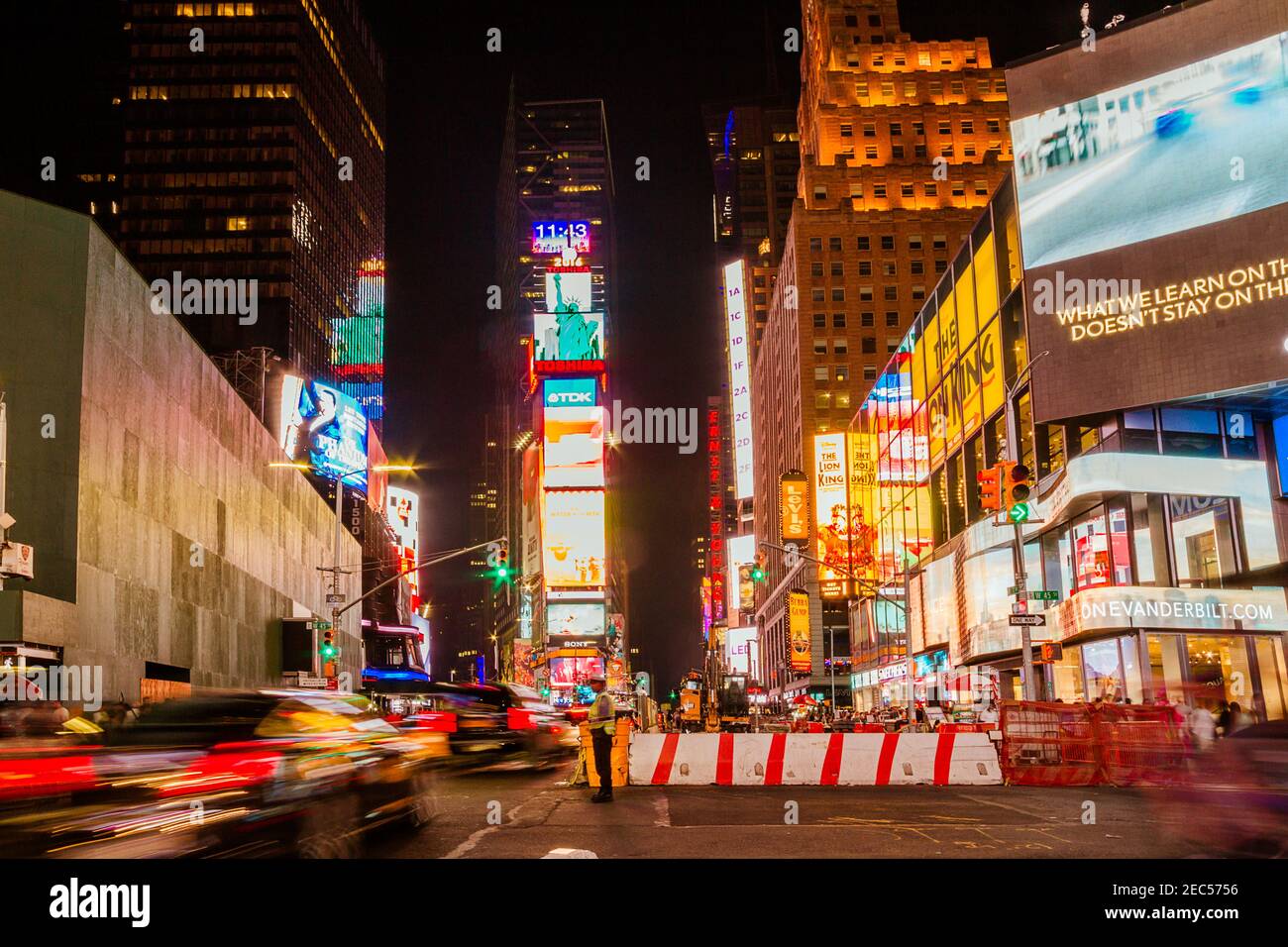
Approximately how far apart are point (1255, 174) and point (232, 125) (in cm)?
11541

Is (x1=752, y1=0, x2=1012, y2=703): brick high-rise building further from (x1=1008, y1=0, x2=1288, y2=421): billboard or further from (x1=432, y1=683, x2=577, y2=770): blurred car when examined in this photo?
(x1=432, y1=683, x2=577, y2=770): blurred car

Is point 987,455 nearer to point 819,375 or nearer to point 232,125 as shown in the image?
point 819,375

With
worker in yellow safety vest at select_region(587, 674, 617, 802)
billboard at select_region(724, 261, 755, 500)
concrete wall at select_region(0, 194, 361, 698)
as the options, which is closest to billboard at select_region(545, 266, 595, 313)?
billboard at select_region(724, 261, 755, 500)

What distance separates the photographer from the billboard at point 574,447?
5979 inches

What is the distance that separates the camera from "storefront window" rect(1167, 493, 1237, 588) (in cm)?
3706

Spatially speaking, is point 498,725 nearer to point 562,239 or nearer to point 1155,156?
point 1155,156

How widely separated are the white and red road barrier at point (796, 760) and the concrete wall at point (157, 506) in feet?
46.9

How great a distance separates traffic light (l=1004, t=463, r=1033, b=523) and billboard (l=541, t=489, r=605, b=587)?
5100 inches

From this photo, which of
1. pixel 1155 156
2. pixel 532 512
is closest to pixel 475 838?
pixel 1155 156

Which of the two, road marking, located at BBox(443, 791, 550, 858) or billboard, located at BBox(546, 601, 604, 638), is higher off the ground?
billboard, located at BBox(546, 601, 604, 638)

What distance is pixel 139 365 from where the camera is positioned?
31422mm

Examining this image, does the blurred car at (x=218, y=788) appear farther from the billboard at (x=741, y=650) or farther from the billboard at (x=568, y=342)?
the billboard at (x=568, y=342)

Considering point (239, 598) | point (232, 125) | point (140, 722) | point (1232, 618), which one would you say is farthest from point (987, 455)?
point (232, 125)

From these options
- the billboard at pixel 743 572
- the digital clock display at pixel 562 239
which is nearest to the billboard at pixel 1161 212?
the billboard at pixel 743 572
